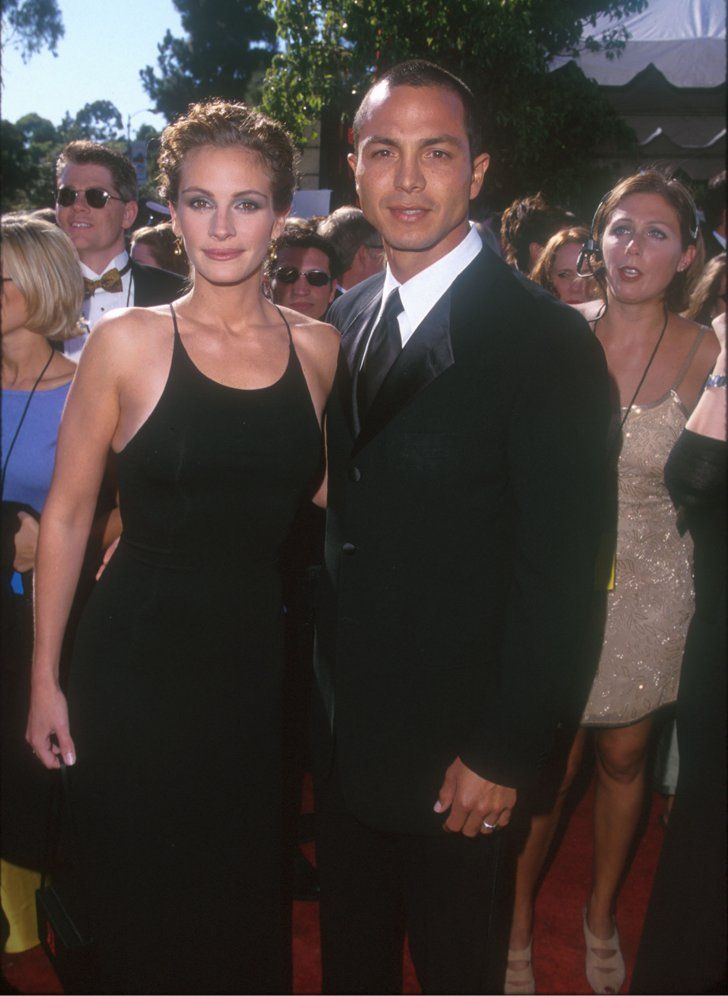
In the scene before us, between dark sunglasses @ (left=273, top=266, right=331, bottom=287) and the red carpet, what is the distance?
2.53m

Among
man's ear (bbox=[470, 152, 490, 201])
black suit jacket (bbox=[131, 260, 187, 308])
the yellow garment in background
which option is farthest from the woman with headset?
black suit jacket (bbox=[131, 260, 187, 308])

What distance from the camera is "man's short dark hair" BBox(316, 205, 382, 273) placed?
445 centimetres

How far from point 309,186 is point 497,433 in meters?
8.06

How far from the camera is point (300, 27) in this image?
410cm

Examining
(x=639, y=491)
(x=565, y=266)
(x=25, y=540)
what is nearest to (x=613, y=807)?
(x=639, y=491)

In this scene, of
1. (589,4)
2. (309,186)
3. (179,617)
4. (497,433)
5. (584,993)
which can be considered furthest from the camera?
(309,186)

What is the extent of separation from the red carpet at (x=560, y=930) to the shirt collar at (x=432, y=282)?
80.8 inches

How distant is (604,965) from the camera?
8.36ft

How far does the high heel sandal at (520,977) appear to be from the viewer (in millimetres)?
2475

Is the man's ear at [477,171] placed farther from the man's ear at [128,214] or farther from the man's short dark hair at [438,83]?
the man's ear at [128,214]

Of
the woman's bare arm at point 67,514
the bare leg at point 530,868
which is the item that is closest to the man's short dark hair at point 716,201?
the woman's bare arm at point 67,514

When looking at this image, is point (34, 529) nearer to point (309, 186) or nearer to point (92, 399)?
point (92, 399)

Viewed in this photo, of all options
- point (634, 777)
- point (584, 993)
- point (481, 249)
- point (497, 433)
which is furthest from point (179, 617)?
point (584, 993)

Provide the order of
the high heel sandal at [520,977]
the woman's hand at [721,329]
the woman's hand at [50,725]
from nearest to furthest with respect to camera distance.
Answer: the woman's hand at [721,329]
the woman's hand at [50,725]
the high heel sandal at [520,977]
